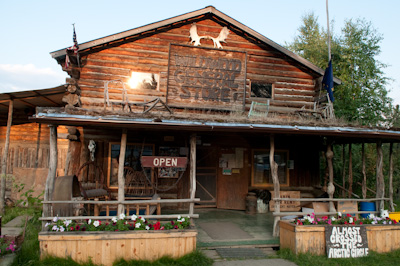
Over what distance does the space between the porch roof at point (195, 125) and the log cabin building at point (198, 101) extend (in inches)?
51.9

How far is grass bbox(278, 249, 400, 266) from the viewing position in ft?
23.0

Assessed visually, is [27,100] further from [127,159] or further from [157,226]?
[157,226]

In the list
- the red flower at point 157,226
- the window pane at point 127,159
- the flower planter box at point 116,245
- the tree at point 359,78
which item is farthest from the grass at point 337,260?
the tree at point 359,78

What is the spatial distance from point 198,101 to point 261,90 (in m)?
2.64

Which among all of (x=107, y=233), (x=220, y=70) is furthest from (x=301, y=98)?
(x=107, y=233)

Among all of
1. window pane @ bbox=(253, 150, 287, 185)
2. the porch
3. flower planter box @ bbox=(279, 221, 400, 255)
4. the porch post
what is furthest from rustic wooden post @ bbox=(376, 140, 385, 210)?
the porch post

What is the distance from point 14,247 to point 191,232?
12.3 ft

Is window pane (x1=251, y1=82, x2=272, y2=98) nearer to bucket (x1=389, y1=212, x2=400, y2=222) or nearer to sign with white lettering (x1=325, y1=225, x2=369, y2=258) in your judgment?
bucket (x1=389, y1=212, x2=400, y2=222)

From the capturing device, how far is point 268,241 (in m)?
8.09

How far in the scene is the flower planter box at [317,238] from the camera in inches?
293

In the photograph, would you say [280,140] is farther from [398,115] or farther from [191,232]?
[398,115]

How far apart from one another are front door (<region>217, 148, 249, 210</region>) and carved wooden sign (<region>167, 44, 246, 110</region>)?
1.98m

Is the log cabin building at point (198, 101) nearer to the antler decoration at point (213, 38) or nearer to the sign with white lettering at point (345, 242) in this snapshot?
the antler decoration at point (213, 38)

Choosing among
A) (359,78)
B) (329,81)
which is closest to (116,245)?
(329,81)
